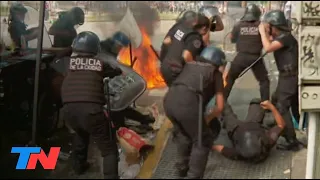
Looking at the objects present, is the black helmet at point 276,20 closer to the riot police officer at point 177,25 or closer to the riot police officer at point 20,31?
the riot police officer at point 177,25

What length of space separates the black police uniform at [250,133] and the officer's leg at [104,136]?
0.55 m

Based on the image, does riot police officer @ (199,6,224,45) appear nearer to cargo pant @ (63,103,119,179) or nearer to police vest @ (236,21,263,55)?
police vest @ (236,21,263,55)

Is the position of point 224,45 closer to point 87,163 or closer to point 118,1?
point 118,1

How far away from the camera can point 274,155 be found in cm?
259

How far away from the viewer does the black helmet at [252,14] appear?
2146mm

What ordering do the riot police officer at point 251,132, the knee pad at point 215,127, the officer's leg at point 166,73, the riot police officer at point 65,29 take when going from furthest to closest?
the riot police officer at point 251,132
the knee pad at point 215,127
the officer's leg at point 166,73
the riot police officer at point 65,29

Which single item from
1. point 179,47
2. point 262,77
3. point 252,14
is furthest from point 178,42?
point 262,77

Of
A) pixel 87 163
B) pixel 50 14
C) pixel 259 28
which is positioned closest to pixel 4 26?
pixel 50 14

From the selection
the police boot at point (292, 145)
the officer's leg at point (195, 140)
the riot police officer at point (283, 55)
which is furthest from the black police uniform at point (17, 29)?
the police boot at point (292, 145)

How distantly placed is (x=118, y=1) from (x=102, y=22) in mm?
465

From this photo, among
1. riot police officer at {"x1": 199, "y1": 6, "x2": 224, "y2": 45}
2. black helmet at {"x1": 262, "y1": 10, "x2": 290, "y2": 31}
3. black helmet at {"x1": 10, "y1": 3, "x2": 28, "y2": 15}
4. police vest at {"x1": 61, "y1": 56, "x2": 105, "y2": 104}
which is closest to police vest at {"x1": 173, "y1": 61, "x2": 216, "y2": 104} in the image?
riot police officer at {"x1": 199, "y1": 6, "x2": 224, "y2": 45}

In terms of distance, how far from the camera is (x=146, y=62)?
2.09 metres

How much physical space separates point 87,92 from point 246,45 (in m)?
0.76

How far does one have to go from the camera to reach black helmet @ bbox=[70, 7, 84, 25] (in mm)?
1927
